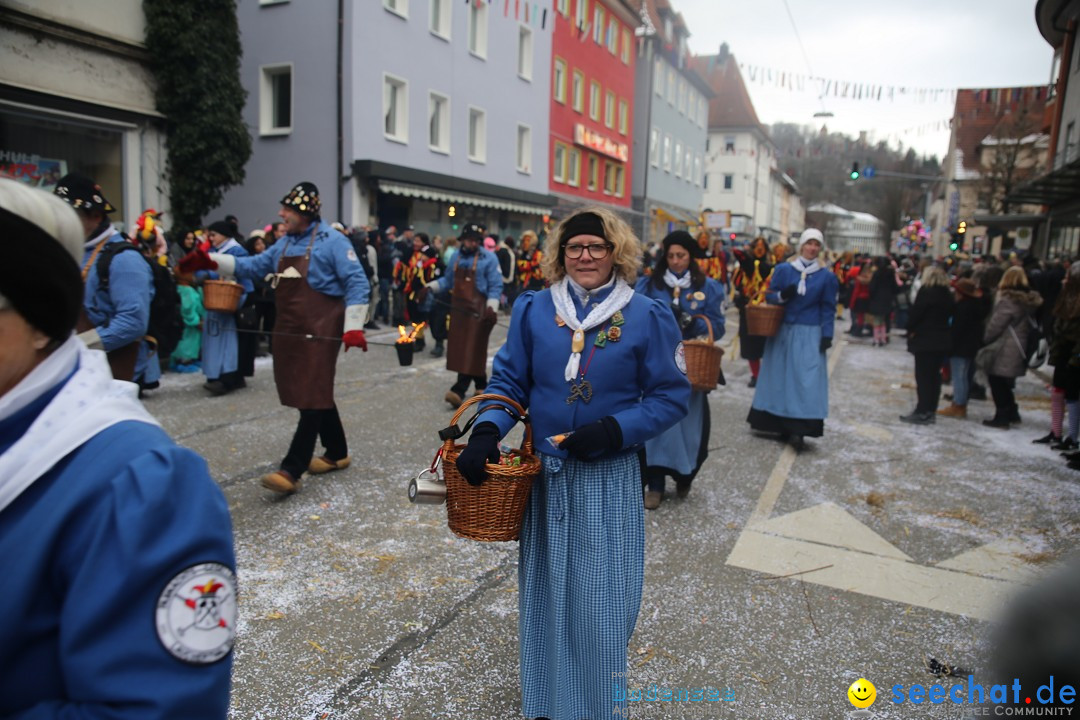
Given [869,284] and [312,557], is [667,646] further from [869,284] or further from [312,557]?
[869,284]

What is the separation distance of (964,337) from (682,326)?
18.1 feet

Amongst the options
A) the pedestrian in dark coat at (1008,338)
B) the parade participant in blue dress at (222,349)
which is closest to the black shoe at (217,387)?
the parade participant in blue dress at (222,349)

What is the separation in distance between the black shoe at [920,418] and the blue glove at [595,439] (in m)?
7.51

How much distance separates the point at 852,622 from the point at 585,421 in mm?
2137

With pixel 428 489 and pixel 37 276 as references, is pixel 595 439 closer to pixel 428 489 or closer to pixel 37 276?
pixel 428 489

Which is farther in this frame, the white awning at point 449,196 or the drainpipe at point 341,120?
the white awning at point 449,196

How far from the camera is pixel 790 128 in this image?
1821 inches

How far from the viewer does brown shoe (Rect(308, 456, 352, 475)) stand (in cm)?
592

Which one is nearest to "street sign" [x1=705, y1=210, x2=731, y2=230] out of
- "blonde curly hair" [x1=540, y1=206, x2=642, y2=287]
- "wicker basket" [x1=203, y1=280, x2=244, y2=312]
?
"wicker basket" [x1=203, y1=280, x2=244, y2=312]

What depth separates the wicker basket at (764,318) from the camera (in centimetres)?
716

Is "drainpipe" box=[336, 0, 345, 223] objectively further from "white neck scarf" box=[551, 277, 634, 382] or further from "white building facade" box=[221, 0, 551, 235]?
"white neck scarf" box=[551, 277, 634, 382]

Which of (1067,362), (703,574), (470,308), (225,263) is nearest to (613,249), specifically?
(703,574)

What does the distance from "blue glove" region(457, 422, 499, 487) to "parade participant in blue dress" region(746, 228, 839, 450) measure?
520cm

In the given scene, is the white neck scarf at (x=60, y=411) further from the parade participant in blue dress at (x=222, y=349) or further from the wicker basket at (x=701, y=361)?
the parade participant in blue dress at (x=222, y=349)
